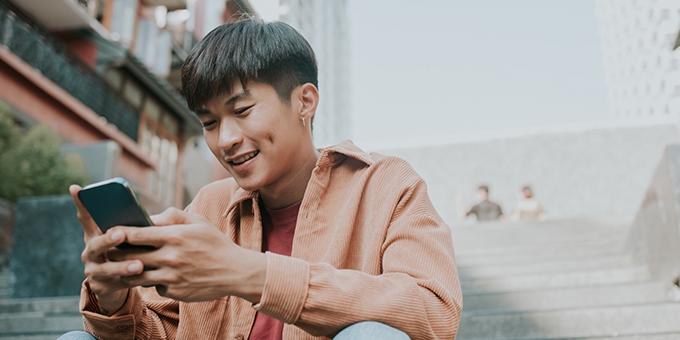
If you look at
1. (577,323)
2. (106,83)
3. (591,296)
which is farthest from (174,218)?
(106,83)

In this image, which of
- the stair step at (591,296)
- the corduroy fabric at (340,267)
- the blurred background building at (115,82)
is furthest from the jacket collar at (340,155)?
the blurred background building at (115,82)

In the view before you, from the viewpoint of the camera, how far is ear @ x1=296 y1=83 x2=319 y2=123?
191 cm

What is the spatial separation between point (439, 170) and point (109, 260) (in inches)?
721

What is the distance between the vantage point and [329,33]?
47.1m

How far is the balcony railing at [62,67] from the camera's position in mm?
10922

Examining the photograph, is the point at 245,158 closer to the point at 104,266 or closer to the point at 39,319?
the point at 104,266

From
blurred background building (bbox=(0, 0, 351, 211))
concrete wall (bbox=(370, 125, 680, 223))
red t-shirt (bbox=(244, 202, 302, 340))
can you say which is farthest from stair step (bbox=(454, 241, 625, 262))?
concrete wall (bbox=(370, 125, 680, 223))

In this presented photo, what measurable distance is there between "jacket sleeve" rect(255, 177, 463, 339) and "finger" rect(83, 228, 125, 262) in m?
0.30

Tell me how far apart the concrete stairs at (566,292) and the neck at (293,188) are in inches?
78.8

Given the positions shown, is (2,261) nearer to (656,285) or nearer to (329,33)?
(656,285)

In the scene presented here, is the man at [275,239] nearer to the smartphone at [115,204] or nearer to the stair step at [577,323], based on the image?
the smartphone at [115,204]

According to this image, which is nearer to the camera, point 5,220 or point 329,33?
point 5,220

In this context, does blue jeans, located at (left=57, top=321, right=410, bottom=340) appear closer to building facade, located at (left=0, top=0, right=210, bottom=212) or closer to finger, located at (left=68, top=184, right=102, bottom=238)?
finger, located at (left=68, top=184, right=102, bottom=238)

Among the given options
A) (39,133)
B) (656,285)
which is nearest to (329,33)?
(39,133)
